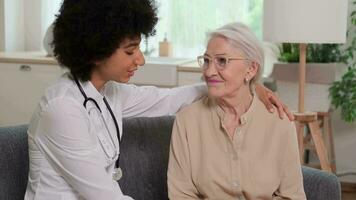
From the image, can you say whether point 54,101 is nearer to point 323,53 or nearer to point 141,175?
point 141,175

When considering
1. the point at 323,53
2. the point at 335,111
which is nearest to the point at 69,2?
the point at 323,53

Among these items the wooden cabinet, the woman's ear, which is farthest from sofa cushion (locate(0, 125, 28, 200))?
the wooden cabinet

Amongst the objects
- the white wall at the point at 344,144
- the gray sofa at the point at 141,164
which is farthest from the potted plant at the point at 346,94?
the gray sofa at the point at 141,164

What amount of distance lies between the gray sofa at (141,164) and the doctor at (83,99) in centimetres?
20

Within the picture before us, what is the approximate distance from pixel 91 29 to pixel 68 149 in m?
0.34

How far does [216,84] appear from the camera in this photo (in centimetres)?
173

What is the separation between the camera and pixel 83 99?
1.56 meters

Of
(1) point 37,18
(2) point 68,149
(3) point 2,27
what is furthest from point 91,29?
(1) point 37,18

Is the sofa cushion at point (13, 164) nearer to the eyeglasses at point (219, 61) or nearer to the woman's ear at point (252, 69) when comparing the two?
the eyeglasses at point (219, 61)

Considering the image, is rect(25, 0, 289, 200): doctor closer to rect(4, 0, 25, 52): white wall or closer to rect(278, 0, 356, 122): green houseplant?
rect(278, 0, 356, 122): green houseplant

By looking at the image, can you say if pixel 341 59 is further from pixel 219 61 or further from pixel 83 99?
pixel 83 99

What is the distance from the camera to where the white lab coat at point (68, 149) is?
1.45 meters

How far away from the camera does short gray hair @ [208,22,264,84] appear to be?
1697mm

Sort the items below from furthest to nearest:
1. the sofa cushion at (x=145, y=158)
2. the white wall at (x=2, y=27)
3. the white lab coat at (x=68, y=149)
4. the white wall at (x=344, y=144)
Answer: the white wall at (x=2, y=27) < the white wall at (x=344, y=144) < the sofa cushion at (x=145, y=158) < the white lab coat at (x=68, y=149)
